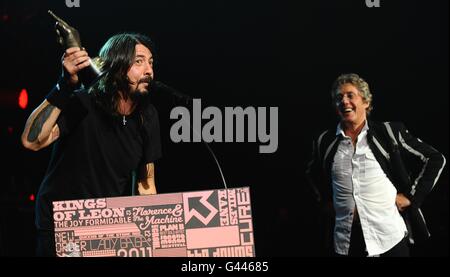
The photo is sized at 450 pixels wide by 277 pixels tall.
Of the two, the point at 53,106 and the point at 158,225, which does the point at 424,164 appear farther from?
the point at 53,106

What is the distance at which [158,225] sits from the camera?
2.04m

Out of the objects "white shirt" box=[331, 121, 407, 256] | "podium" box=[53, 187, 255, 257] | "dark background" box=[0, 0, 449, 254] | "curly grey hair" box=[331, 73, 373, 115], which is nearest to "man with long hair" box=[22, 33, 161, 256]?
"podium" box=[53, 187, 255, 257]

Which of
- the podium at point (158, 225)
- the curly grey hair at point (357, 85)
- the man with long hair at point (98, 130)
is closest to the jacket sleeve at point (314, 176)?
the curly grey hair at point (357, 85)

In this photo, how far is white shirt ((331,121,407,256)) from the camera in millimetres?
3303

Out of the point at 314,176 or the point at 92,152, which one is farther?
the point at 314,176

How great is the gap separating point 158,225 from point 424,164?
6.97ft

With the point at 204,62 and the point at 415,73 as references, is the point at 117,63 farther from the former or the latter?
the point at 415,73

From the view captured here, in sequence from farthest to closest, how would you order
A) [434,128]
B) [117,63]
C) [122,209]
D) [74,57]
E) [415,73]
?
[434,128] → [415,73] → [117,63] → [74,57] → [122,209]

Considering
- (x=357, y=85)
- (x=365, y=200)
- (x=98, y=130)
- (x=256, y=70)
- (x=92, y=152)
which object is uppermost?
(x=256, y=70)

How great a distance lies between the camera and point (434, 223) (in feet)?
15.4

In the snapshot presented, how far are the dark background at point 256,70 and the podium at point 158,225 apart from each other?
187 cm

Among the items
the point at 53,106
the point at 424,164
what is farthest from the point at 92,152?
the point at 424,164

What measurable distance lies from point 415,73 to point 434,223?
132cm
